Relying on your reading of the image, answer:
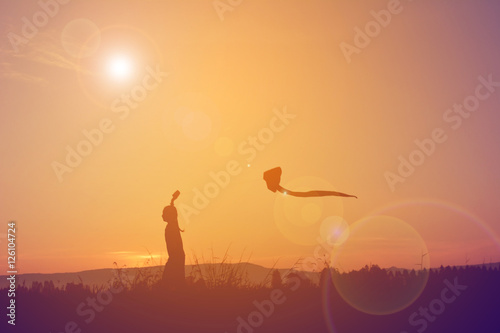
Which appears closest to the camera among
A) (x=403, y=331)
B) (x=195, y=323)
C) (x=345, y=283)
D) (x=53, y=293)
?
(x=403, y=331)

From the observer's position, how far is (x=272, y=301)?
A: 45.2 feet

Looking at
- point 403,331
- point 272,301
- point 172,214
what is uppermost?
point 172,214

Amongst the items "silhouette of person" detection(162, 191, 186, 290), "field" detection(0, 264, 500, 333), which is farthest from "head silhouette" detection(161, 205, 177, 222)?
"field" detection(0, 264, 500, 333)

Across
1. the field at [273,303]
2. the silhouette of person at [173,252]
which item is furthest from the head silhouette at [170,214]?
the field at [273,303]

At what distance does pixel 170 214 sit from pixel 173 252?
1221 mm

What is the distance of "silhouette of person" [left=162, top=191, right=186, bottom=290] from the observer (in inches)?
632

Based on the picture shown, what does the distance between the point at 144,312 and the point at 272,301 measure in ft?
10.4

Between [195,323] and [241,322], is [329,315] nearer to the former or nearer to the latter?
[241,322]

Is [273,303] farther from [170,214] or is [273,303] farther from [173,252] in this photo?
[170,214]

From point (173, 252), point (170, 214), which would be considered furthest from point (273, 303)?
point (170, 214)

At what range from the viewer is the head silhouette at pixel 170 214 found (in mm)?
17281

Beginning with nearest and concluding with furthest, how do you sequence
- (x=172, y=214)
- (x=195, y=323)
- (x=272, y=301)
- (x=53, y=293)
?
(x=195, y=323)
(x=272, y=301)
(x=53, y=293)
(x=172, y=214)

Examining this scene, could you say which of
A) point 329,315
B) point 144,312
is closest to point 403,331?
point 329,315

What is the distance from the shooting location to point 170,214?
56.7 ft
